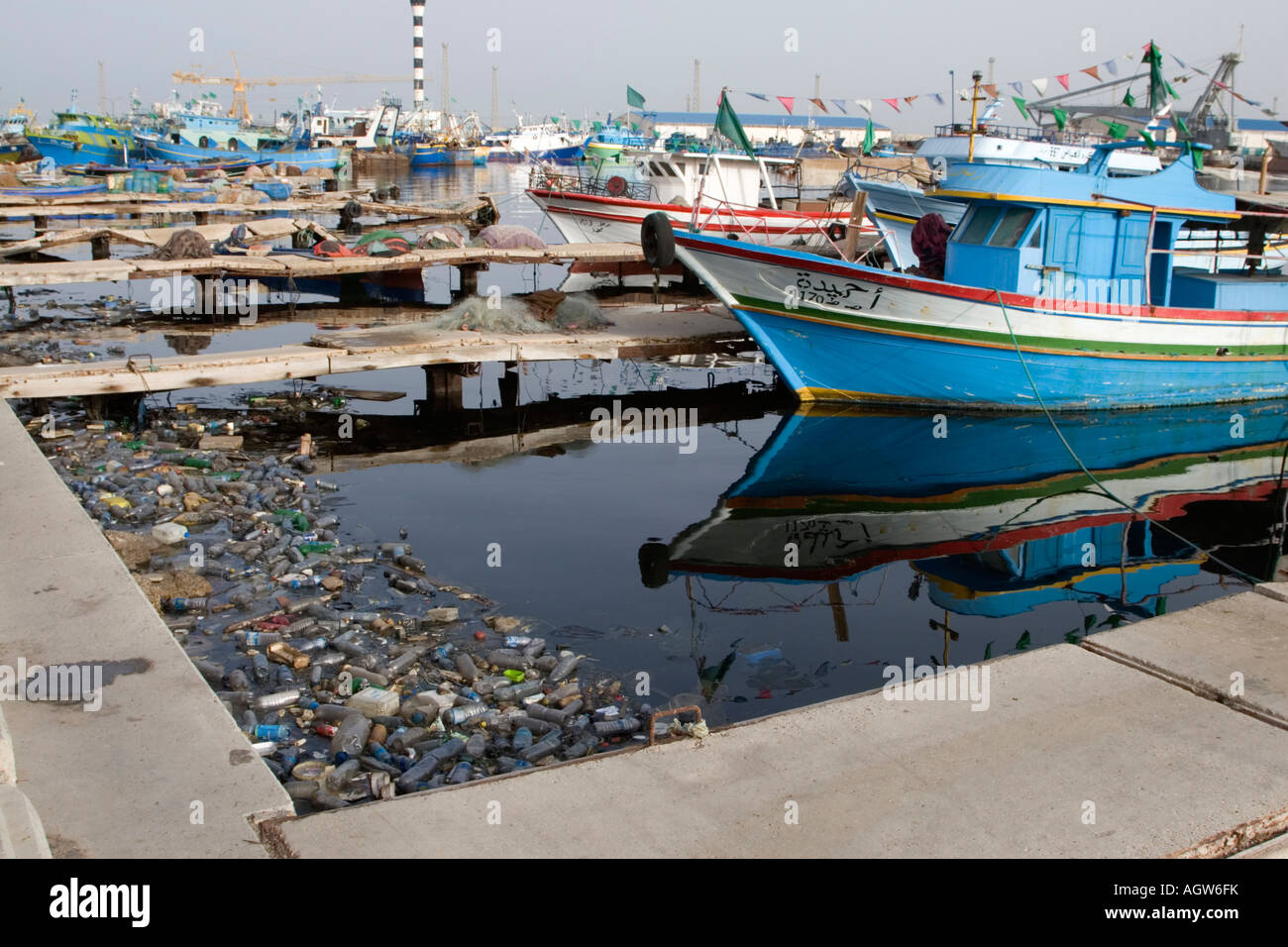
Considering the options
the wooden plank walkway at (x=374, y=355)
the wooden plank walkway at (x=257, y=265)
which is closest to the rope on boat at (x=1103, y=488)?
the wooden plank walkway at (x=374, y=355)

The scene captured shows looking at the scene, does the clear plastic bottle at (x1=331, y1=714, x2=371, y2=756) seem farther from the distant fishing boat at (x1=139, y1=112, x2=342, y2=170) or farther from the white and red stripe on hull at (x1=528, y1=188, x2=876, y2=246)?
the distant fishing boat at (x1=139, y1=112, x2=342, y2=170)

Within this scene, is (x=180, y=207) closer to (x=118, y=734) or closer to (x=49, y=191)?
(x=49, y=191)

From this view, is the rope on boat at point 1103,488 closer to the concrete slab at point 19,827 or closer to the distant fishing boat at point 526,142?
the concrete slab at point 19,827

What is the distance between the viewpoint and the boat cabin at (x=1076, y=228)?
15266 mm

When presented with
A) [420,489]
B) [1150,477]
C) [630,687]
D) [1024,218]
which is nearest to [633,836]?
[630,687]

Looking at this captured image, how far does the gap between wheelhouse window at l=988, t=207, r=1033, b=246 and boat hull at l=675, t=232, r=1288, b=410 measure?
86 centimetres

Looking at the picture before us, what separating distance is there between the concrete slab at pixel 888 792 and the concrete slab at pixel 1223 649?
254mm

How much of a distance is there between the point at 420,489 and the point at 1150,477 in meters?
9.20

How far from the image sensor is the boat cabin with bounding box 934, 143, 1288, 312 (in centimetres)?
1527

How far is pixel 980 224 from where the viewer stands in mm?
15914

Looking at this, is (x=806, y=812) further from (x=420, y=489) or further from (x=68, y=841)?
(x=420, y=489)

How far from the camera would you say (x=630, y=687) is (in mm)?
7430

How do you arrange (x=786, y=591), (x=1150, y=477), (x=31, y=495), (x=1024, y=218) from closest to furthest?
1. (x=31, y=495)
2. (x=786, y=591)
3. (x=1150, y=477)
4. (x=1024, y=218)

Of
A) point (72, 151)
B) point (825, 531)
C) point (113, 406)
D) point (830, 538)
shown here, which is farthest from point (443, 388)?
point (72, 151)
